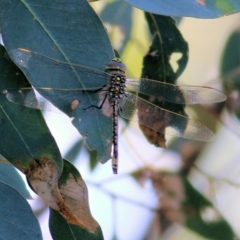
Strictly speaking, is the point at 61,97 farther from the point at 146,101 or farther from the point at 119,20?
the point at 119,20

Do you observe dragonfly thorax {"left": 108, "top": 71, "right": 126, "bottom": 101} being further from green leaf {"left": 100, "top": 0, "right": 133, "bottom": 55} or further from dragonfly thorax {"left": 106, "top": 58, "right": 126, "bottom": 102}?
green leaf {"left": 100, "top": 0, "right": 133, "bottom": 55}

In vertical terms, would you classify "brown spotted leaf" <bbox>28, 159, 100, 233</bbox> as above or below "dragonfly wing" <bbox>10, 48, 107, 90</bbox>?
below

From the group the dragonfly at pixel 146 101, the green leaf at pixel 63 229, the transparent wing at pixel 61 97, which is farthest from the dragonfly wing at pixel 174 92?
the green leaf at pixel 63 229

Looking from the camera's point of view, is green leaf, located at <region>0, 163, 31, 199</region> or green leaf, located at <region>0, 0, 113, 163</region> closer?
green leaf, located at <region>0, 0, 113, 163</region>

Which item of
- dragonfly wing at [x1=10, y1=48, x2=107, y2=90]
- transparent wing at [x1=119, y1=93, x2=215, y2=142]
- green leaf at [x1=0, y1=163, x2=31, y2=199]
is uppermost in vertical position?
dragonfly wing at [x1=10, y1=48, x2=107, y2=90]

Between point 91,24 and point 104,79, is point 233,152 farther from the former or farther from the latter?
point 91,24

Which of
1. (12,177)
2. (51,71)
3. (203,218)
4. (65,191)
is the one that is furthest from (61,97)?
(203,218)

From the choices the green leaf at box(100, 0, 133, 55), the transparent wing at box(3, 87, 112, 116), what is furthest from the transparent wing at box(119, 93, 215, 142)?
the green leaf at box(100, 0, 133, 55)

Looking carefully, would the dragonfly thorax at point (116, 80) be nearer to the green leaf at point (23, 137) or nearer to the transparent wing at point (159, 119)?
the transparent wing at point (159, 119)
